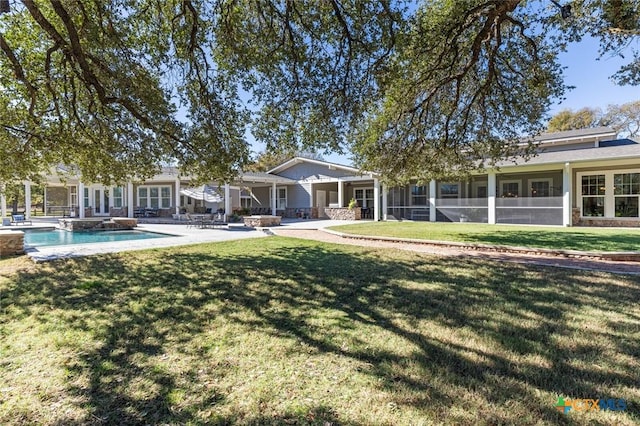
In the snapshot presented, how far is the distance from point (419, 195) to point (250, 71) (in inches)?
632

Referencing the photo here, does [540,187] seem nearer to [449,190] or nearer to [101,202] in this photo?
[449,190]

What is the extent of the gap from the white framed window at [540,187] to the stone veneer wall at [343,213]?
1049 centimetres

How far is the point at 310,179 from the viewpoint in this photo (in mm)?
25984

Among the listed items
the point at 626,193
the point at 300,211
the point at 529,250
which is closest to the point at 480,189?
the point at 626,193

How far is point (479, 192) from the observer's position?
20844mm

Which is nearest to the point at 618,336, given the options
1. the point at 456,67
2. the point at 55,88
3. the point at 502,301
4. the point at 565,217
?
the point at 502,301

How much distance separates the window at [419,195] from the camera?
2170cm

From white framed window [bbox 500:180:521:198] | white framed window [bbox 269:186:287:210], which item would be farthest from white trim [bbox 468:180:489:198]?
white framed window [bbox 269:186:287:210]

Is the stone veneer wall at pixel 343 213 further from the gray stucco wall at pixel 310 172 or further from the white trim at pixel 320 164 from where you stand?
the white trim at pixel 320 164

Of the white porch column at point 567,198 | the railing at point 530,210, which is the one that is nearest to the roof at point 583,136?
the white porch column at point 567,198

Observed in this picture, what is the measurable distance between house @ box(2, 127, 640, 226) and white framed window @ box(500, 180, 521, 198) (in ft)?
0.17

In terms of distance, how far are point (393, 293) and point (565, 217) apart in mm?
15282

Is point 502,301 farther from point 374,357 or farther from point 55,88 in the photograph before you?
point 55,88

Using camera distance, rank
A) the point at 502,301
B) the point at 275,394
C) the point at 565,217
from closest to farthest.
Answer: the point at 275,394 < the point at 502,301 < the point at 565,217
